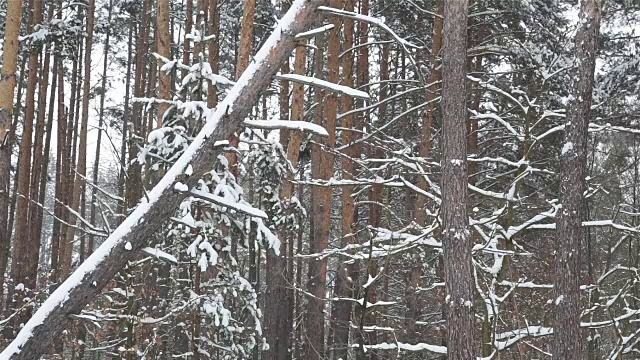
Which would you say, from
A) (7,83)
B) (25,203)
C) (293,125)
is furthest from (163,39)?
(293,125)

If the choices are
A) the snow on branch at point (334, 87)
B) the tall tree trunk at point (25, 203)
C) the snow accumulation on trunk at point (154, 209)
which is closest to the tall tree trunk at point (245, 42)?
the snow accumulation on trunk at point (154, 209)

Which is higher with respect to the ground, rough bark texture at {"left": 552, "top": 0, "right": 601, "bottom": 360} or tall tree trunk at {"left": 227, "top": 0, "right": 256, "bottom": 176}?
tall tree trunk at {"left": 227, "top": 0, "right": 256, "bottom": 176}

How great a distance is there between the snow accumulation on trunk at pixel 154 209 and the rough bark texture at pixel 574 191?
11.0ft

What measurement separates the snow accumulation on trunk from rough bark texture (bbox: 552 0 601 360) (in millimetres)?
3362

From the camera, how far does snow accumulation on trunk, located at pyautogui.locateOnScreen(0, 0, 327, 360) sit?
4.15 meters

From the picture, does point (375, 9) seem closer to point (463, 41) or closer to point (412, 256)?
point (412, 256)

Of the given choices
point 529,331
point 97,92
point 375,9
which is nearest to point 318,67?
point 375,9

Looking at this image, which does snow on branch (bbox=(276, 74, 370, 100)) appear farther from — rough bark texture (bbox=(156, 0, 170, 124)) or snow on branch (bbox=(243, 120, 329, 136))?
rough bark texture (bbox=(156, 0, 170, 124))

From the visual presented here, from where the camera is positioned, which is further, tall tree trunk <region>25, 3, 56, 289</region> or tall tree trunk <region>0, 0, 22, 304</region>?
tall tree trunk <region>25, 3, 56, 289</region>

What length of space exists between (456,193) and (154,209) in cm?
305

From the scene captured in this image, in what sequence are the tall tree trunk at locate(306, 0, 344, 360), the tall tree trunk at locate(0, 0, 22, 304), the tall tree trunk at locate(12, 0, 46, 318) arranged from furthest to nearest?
the tall tree trunk at locate(12, 0, 46, 318), the tall tree trunk at locate(306, 0, 344, 360), the tall tree trunk at locate(0, 0, 22, 304)

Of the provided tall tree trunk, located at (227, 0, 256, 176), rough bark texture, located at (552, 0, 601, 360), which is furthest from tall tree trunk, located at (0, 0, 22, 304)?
rough bark texture, located at (552, 0, 601, 360)

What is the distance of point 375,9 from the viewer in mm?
16031

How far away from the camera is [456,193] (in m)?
6.03
